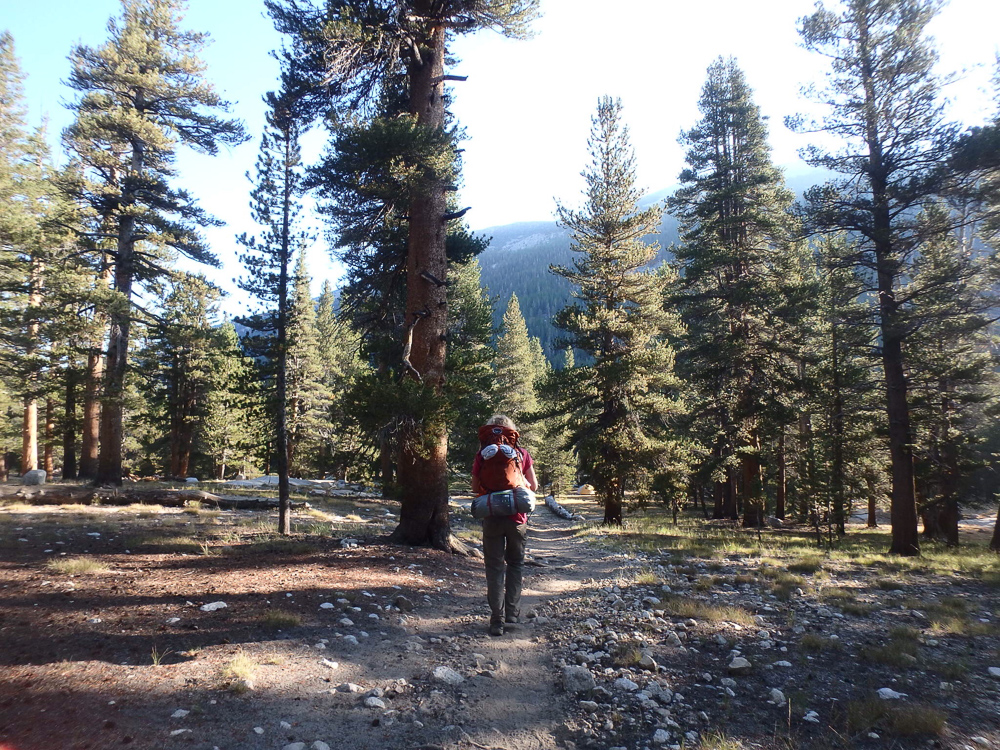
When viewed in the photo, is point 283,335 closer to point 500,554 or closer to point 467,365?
point 467,365

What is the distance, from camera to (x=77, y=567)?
20.5 ft

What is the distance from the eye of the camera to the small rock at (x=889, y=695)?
11.9 ft

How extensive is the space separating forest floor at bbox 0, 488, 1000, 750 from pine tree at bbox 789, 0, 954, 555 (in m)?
6.41

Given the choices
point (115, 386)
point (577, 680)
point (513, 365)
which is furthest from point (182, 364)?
point (577, 680)

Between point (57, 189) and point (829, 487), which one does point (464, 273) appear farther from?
point (829, 487)

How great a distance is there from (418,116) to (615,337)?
1232cm

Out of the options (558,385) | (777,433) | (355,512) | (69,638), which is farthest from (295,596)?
(777,433)

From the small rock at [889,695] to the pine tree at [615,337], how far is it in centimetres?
1335

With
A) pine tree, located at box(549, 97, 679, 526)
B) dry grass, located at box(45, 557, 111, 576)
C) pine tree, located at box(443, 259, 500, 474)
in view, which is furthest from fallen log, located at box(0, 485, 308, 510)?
pine tree, located at box(549, 97, 679, 526)

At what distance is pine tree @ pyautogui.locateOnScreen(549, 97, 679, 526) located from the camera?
17.5m

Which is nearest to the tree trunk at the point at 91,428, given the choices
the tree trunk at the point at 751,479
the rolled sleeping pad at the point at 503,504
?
the rolled sleeping pad at the point at 503,504

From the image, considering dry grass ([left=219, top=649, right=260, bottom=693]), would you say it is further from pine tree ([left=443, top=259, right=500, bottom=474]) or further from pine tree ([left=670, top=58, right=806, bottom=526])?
pine tree ([left=670, top=58, right=806, bottom=526])

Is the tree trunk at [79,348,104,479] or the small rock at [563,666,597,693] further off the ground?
the tree trunk at [79,348,104,479]

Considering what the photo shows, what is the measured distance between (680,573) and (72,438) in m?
29.8
